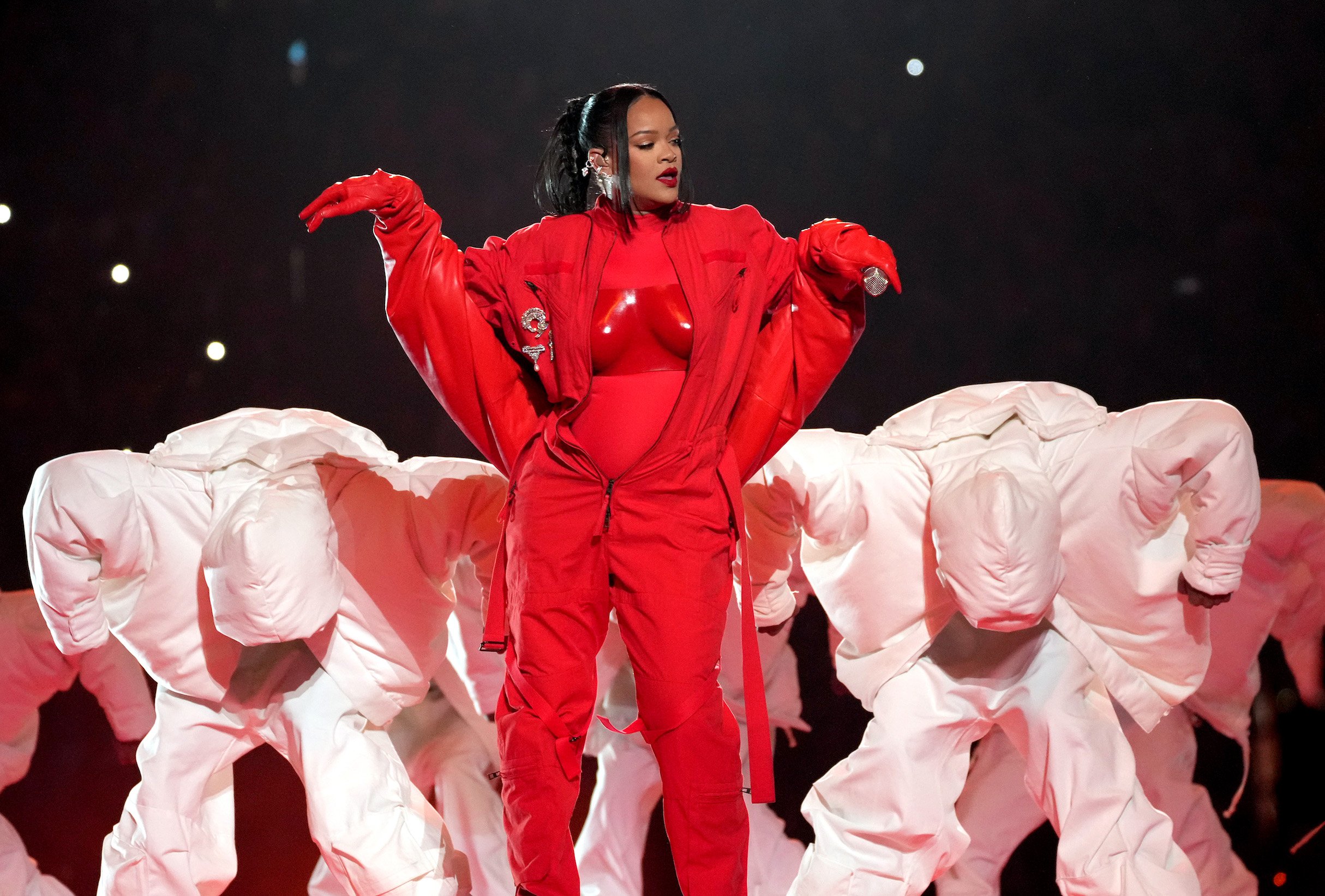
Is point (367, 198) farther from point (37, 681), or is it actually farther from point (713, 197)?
point (37, 681)

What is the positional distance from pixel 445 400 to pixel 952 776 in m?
1.16

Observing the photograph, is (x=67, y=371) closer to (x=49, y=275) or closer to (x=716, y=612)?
(x=49, y=275)

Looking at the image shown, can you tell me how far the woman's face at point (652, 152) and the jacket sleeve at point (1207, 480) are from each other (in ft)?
3.17

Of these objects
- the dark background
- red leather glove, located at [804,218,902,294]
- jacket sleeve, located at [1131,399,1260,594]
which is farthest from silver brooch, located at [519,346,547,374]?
the dark background

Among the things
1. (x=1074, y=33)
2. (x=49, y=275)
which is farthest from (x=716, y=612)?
(x=49, y=275)

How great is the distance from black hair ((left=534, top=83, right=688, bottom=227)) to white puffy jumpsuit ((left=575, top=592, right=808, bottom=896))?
0.95 metres

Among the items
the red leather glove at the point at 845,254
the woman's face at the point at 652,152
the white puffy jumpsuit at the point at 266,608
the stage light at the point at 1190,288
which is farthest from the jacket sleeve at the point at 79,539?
the stage light at the point at 1190,288

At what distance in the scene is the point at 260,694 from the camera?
2354mm

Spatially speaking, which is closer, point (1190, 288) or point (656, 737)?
point (656, 737)

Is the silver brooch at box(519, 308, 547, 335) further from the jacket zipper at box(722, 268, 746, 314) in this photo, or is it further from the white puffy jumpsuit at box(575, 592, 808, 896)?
the white puffy jumpsuit at box(575, 592, 808, 896)

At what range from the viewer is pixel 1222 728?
2.78 metres

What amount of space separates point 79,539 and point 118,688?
34.4 inches

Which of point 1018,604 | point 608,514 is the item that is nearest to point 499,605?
point 608,514

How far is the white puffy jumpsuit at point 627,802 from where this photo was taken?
2.64m
